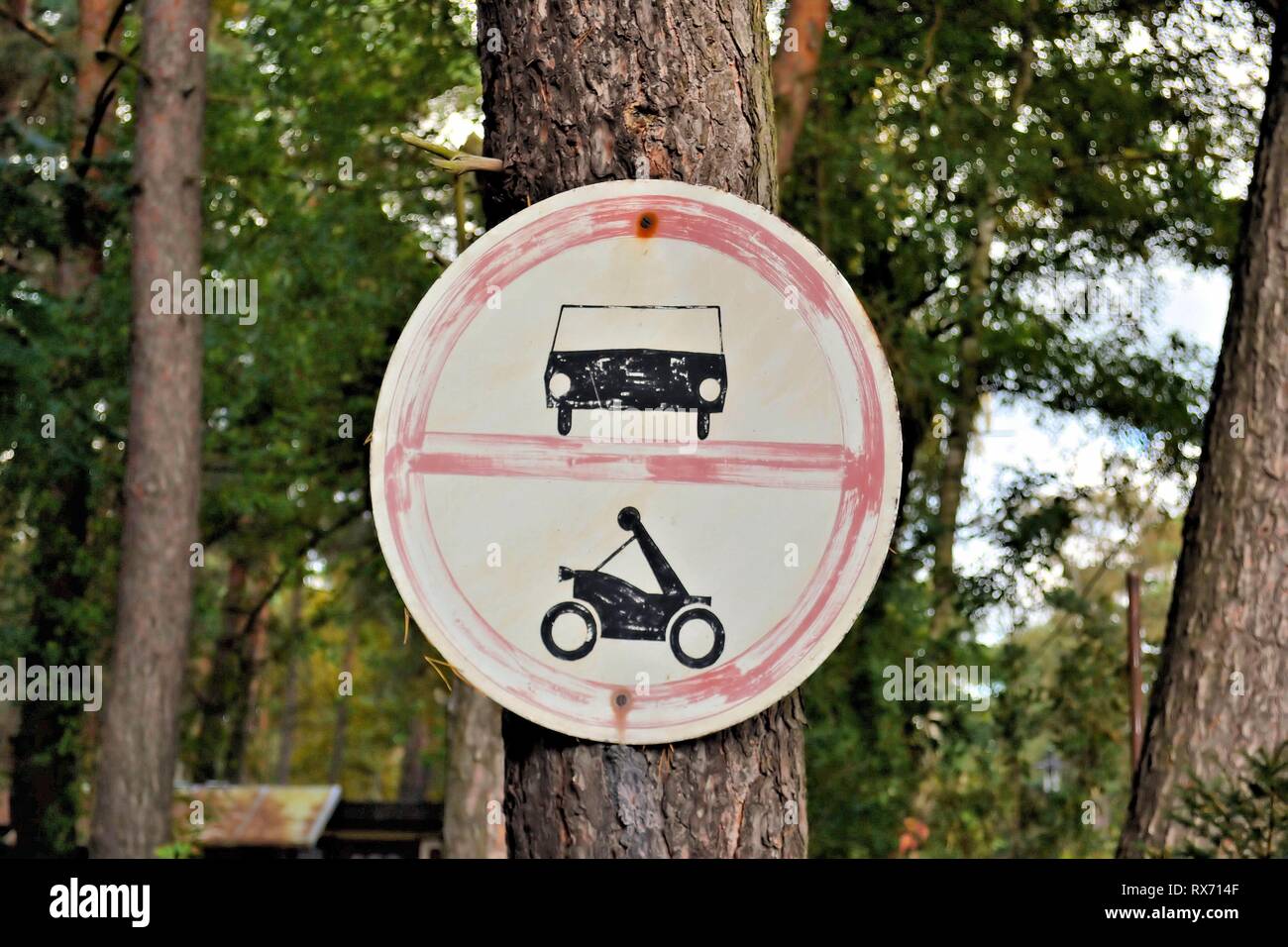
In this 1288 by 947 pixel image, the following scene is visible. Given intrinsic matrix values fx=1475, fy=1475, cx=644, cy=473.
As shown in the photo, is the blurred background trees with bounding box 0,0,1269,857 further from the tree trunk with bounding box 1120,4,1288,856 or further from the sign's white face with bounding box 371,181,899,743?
the sign's white face with bounding box 371,181,899,743

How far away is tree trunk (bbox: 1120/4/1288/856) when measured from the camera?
589cm

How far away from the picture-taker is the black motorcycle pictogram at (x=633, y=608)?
2.27 meters

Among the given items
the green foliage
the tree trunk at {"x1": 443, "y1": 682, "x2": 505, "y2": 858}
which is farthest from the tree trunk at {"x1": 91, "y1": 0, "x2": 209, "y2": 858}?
the green foliage

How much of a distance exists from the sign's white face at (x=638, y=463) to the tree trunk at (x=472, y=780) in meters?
11.6

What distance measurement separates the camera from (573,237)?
2350mm

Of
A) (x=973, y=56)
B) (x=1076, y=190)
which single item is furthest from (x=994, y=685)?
(x=973, y=56)

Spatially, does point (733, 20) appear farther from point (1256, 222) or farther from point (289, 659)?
point (289, 659)

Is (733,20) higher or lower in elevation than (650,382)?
higher

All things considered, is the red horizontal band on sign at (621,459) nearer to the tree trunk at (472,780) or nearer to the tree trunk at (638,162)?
the tree trunk at (638,162)

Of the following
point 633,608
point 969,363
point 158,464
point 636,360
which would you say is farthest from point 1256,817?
point 969,363

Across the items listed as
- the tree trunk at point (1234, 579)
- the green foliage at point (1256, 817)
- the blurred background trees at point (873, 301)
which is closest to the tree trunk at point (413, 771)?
the blurred background trees at point (873, 301)

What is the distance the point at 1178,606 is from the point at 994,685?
25.8 ft

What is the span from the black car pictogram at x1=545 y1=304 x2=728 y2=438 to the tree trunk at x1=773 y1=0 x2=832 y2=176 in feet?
30.2
